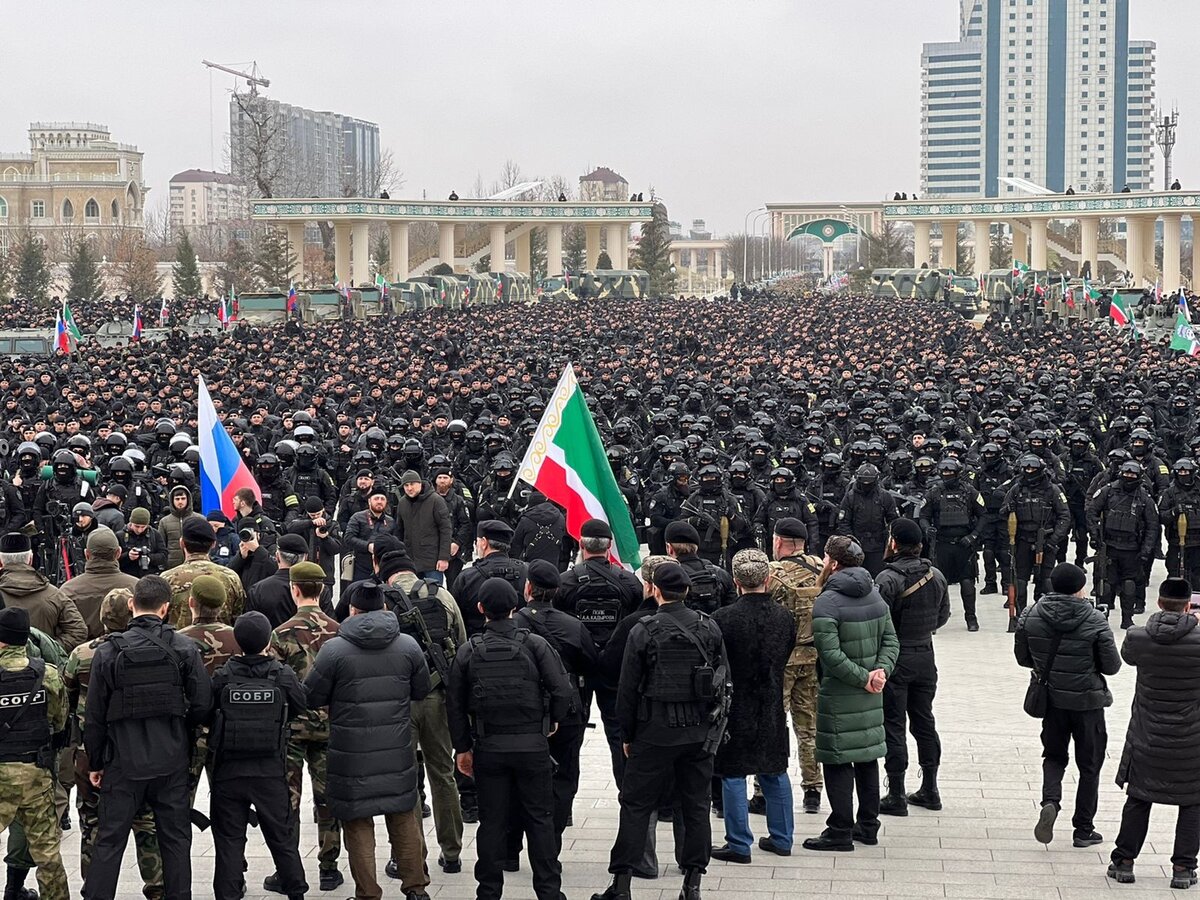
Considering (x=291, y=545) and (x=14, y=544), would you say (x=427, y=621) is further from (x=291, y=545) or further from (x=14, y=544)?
(x=14, y=544)

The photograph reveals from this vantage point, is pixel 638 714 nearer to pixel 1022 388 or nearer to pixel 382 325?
pixel 1022 388

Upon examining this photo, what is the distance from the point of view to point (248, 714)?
290 inches

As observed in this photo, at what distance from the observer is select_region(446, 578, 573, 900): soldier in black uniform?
300 inches

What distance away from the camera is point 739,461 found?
1548 cm

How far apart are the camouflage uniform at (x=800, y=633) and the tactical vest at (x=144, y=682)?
2973mm

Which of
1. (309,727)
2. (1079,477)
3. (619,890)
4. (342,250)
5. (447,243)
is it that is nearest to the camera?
(619,890)

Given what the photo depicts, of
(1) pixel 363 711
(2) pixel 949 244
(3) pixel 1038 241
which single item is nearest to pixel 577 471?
(1) pixel 363 711

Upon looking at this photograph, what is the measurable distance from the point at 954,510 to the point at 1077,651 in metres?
6.85

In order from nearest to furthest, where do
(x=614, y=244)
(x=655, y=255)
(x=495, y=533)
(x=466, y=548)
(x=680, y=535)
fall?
1. (x=680, y=535)
2. (x=495, y=533)
3. (x=466, y=548)
4. (x=614, y=244)
5. (x=655, y=255)

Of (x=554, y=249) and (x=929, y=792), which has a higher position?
(x=554, y=249)

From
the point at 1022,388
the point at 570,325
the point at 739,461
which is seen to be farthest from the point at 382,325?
the point at 739,461

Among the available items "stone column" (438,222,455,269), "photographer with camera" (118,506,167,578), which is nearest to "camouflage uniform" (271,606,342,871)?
"photographer with camera" (118,506,167,578)

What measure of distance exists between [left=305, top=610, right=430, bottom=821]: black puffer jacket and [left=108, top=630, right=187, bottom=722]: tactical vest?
57 cm

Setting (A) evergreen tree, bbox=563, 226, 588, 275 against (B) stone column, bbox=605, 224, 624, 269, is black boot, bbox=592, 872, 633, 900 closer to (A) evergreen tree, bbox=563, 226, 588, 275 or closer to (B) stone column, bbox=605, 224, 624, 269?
(B) stone column, bbox=605, 224, 624, 269
